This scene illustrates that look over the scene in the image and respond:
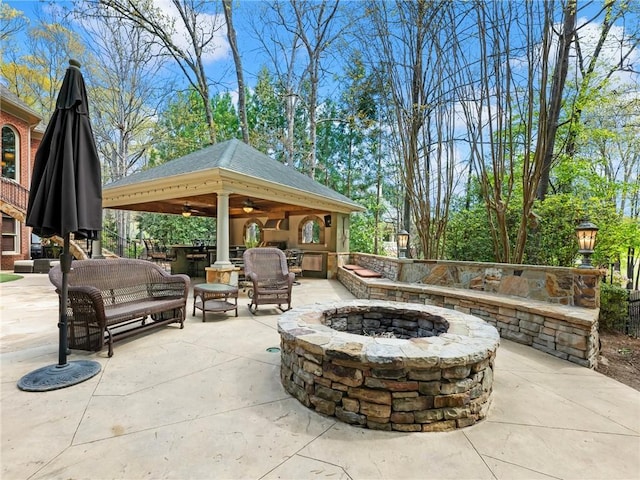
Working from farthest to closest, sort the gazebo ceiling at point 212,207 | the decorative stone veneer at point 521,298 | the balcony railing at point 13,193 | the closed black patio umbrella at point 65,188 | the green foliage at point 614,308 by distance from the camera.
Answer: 1. the balcony railing at point 13,193
2. the gazebo ceiling at point 212,207
3. the green foliage at point 614,308
4. the decorative stone veneer at point 521,298
5. the closed black patio umbrella at point 65,188

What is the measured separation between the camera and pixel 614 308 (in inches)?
207

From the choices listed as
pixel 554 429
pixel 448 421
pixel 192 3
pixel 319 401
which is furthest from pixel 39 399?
pixel 192 3

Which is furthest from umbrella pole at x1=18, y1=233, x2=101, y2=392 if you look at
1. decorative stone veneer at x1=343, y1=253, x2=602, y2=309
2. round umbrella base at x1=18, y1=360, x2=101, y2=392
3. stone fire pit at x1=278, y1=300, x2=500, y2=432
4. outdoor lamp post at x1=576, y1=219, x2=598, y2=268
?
Answer: outdoor lamp post at x1=576, y1=219, x2=598, y2=268

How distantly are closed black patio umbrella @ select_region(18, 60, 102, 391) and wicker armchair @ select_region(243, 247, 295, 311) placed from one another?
252cm

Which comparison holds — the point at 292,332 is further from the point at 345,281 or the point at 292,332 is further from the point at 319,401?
the point at 345,281

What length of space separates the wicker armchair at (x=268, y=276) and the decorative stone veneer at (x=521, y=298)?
5.49 feet

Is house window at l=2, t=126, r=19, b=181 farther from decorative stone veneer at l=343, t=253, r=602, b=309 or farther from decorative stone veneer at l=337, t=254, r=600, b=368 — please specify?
decorative stone veneer at l=343, t=253, r=602, b=309

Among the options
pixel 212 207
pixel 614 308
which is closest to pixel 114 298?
pixel 212 207

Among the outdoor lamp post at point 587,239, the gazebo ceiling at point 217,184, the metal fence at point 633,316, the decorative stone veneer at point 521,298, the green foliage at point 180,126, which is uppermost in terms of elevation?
the green foliage at point 180,126

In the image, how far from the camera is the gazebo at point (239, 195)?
628cm

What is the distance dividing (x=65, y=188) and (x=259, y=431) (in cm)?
241

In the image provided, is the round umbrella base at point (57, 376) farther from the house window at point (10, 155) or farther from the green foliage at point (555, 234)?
the house window at point (10, 155)

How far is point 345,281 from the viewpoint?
8.45m

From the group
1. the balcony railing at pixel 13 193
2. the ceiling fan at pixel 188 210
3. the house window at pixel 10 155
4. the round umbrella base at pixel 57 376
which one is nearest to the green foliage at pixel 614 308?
the round umbrella base at pixel 57 376
